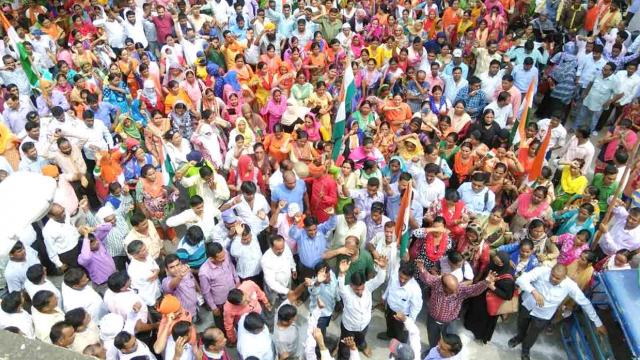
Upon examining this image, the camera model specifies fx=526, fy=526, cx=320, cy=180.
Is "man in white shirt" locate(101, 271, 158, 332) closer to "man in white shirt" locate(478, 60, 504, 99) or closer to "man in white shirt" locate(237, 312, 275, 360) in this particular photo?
"man in white shirt" locate(237, 312, 275, 360)

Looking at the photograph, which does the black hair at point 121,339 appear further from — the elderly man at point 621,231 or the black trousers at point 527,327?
the elderly man at point 621,231

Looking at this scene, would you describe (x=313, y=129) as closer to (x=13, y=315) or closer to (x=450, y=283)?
(x=450, y=283)

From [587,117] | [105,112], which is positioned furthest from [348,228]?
[587,117]

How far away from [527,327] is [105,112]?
6.14 meters

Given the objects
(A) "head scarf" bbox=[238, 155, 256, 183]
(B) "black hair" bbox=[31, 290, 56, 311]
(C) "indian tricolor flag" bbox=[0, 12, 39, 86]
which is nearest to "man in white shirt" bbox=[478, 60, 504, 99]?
(A) "head scarf" bbox=[238, 155, 256, 183]

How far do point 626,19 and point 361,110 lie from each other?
7.42m

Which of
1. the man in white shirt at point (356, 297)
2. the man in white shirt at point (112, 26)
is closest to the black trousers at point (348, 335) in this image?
the man in white shirt at point (356, 297)

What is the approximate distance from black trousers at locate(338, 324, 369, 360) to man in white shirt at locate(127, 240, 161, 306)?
6.29 ft

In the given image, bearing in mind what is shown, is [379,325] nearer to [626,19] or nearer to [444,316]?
[444,316]

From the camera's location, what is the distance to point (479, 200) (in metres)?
6.02

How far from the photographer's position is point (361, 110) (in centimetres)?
745

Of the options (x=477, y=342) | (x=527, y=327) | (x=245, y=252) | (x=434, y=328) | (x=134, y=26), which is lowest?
(x=477, y=342)

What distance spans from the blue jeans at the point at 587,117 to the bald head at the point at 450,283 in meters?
5.65

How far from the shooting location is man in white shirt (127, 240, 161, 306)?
4.91 metres
